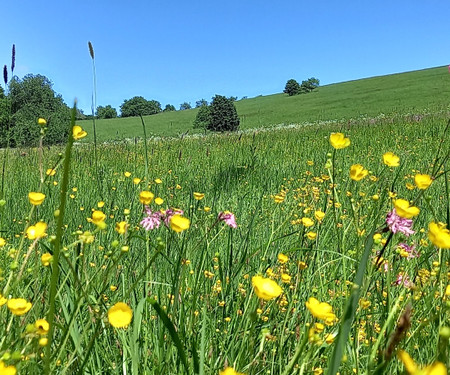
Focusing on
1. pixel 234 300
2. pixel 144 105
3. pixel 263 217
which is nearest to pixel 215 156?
pixel 263 217

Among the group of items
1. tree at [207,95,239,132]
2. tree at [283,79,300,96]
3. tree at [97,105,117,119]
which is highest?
tree at [283,79,300,96]

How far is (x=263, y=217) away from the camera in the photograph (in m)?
2.55

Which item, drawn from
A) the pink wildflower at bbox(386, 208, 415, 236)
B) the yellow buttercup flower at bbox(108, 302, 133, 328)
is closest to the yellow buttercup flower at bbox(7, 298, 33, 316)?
the yellow buttercup flower at bbox(108, 302, 133, 328)

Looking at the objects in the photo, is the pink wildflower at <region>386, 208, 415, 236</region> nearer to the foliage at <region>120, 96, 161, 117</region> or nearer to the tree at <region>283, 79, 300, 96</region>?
the tree at <region>283, 79, 300, 96</region>

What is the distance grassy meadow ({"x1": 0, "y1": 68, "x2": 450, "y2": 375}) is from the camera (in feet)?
2.01

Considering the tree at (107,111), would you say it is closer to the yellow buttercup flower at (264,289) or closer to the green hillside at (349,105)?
the green hillside at (349,105)

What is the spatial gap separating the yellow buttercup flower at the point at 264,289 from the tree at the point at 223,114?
82.9ft

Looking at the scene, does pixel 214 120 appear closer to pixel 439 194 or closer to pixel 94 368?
pixel 439 194

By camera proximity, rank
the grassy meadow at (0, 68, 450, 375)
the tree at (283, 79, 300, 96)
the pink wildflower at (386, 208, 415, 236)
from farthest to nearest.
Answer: the tree at (283, 79, 300, 96) → the pink wildflower at (386, 208, 415, 236) → the grassy meadow at (0, 68, 450, 375)

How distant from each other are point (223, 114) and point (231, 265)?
25.5 meters

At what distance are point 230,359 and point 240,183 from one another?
298cm

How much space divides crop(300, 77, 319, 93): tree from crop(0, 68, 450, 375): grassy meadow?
158 ft

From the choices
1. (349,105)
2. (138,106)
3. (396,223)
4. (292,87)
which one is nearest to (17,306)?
(396,223)

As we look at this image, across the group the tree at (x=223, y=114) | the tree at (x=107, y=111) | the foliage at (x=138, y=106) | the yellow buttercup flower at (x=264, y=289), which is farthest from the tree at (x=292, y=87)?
the yellow buttercup flower at (x=264, y=289)
